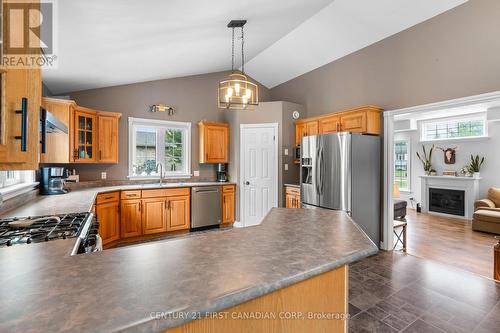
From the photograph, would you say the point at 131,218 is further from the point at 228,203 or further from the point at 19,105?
the point at 19,105

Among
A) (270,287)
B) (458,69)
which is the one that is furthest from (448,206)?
(270,287)

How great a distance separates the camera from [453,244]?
409 centimetres

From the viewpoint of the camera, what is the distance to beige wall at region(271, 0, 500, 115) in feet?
9.11

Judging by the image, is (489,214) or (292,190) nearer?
(489,214)

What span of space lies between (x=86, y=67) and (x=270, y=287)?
12.7ft

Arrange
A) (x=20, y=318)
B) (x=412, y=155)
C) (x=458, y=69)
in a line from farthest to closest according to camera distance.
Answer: (x=412, y=155)
(x=458, y=69)
(x=20, y=318)

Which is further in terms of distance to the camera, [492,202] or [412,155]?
[412,155]

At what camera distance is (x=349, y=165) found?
348cm

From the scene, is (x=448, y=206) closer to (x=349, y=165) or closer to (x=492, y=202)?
(x=492, y=202)

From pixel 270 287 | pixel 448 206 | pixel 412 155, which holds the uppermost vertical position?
pixel 412 155

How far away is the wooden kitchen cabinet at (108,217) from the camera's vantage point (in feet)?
12.0

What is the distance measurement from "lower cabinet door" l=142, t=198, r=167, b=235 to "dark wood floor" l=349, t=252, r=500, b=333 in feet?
10.2

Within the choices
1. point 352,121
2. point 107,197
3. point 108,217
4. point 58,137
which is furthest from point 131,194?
point 352,121

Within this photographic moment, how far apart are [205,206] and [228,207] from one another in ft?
1.72
